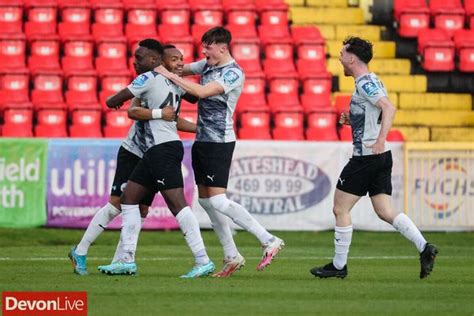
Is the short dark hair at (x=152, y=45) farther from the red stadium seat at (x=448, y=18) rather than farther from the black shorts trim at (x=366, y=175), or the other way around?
the red stadium seat at (x=448, y=18)

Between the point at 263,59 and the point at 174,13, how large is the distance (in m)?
1.77

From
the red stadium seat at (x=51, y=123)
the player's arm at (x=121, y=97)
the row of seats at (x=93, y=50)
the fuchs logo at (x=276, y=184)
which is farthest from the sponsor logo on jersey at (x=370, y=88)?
the row of seats at (x=93, y=50)

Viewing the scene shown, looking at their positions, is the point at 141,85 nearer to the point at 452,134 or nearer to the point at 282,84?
the point at 282,84

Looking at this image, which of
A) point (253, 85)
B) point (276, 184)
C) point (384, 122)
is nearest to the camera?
point (384, 122)

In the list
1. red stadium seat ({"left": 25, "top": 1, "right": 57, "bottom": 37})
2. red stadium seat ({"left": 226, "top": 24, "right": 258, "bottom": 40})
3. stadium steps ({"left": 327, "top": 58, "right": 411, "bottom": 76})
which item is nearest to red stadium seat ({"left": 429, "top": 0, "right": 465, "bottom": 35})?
stadium steps ({"left": 327, "top": 58, "right": 411, "bottom": 76})

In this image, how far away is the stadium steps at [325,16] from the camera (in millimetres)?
24516

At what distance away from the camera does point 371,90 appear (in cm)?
1173

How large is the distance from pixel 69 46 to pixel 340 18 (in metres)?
5.12

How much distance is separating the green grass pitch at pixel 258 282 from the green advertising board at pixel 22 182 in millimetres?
1051

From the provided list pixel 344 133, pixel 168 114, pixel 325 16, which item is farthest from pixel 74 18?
pixel 168 114

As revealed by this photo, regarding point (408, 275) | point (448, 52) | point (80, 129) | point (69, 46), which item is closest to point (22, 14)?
point (69, 46)

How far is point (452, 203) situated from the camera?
19.4 meters

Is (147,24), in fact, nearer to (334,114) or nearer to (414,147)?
(334,114)

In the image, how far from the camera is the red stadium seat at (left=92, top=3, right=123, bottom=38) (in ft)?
76.5
